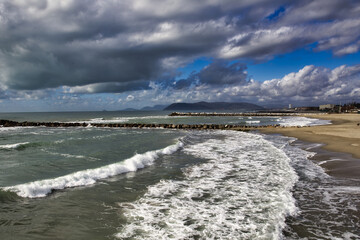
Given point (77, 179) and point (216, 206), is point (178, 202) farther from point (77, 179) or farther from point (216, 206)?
point (77, 179)

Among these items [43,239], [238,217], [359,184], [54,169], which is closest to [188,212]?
[238,217]

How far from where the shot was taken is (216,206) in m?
6.96

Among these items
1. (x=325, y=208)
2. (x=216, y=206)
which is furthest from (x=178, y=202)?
(x=325, y=208)

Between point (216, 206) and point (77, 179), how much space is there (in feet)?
19.6

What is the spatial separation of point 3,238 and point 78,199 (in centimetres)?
251

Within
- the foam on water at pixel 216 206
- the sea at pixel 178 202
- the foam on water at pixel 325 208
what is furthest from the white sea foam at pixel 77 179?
the foam on water at pixel 325 208

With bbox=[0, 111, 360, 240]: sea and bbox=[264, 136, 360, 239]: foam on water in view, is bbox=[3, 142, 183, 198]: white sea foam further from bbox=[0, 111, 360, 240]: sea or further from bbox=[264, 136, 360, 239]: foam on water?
bbox=[264, 136, 360, 239]: foam on water

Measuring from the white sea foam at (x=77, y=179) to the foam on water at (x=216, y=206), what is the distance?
2.80 metres

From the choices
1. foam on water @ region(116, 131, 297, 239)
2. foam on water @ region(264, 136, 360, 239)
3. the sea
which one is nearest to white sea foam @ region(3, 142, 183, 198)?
the sea

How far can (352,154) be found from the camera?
14.2 m

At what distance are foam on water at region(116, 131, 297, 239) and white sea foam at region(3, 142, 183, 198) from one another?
280 centimetres

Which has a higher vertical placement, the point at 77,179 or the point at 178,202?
the point at 77,179

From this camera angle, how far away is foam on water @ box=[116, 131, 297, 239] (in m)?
5.43

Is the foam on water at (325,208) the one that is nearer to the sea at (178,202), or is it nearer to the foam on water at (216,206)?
the sea at (178,202)
